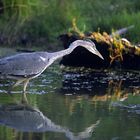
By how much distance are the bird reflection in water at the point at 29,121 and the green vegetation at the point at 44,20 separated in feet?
22.1

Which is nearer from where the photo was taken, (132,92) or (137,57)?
(132,92)

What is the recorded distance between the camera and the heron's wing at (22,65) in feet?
33.2

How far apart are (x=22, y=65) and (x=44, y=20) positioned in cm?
727

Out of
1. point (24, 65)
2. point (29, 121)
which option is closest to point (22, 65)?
point (24, 65)

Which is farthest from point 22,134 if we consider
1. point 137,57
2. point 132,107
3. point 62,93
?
point 137,57

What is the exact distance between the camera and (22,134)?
306 inches

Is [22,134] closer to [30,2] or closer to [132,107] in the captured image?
[132,107]

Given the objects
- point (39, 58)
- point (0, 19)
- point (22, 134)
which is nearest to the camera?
point (22, 134)

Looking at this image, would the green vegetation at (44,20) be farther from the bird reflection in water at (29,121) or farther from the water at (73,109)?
the bird reflection in water at (29,121)

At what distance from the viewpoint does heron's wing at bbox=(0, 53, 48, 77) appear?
10109 millimetres

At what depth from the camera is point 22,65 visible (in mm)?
10156

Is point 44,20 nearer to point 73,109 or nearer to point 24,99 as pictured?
point 24,99

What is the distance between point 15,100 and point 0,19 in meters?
7.22

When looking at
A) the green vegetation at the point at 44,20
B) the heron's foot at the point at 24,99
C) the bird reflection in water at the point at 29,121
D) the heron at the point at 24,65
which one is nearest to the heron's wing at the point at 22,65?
the heron at the point at 24,65
